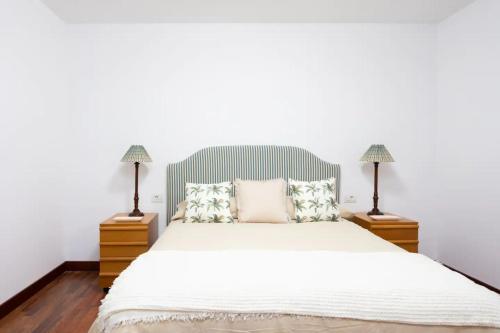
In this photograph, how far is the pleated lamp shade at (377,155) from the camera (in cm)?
319

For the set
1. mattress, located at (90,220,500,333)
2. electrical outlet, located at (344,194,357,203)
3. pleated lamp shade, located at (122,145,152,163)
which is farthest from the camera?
electrical outlet, located at (344,194,357,203)

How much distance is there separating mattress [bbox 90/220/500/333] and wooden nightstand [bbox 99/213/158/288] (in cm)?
34

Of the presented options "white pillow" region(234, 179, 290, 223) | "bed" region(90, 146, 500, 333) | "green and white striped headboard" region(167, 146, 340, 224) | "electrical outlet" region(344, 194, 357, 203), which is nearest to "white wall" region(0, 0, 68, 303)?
"green and white striped headboard" region(167, 146, 340, 224)

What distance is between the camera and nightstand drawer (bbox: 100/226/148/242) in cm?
290

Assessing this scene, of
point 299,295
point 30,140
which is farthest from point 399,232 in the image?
point 30,140

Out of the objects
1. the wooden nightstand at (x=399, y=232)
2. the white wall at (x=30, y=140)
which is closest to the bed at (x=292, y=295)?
the wooden nightstand at (x=399, y=232)

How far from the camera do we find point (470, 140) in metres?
3.13

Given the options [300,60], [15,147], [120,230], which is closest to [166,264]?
[120,230]

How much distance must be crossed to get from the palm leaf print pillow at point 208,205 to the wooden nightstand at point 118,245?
0.42 metres

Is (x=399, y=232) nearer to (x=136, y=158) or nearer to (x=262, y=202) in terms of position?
(x=262, y=202)

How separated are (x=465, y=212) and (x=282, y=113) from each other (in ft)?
6.62

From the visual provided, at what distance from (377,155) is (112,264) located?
2.61 meters

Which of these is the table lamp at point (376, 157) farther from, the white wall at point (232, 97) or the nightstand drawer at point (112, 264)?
the nightstand drawer at point (112, 264)

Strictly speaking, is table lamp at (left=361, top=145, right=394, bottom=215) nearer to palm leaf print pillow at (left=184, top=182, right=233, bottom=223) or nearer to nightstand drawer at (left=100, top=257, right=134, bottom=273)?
palm leaf print pillow at (left=184, top=182, right=233, bottom=223)
